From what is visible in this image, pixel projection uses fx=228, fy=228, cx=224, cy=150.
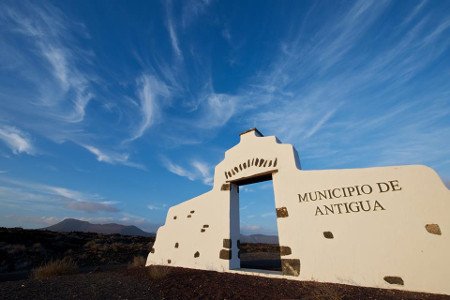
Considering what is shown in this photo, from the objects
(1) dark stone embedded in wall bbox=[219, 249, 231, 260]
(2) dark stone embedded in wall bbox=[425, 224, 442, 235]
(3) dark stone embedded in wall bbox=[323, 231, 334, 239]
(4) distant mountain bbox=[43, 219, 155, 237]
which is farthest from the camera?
(4) distant mountain bbox=[43, 219, 155, 237]

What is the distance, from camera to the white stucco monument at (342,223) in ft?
14.5

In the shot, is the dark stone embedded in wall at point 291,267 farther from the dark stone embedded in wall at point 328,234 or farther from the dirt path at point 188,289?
the dark stone embedded in wall at point 328,234

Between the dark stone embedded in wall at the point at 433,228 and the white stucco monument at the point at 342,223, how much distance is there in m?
0.01

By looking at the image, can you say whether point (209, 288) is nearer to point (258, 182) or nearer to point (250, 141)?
point (258, 182)

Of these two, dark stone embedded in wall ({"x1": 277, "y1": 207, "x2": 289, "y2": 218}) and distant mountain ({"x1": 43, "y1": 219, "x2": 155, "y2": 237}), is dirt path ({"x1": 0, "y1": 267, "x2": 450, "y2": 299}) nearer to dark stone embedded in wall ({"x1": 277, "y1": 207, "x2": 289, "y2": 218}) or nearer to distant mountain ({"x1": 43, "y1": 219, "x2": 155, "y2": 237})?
dark stone embedded in wall ({"x1": 277, "y1": 207, "x2": 289, "y2": 218})

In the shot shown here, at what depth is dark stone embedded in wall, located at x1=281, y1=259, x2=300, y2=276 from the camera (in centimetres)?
579

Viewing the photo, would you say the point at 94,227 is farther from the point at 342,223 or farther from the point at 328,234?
the point at 342,223

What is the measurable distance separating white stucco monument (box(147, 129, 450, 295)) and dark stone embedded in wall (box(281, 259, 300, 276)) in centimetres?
2

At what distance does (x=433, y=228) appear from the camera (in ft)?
14.4

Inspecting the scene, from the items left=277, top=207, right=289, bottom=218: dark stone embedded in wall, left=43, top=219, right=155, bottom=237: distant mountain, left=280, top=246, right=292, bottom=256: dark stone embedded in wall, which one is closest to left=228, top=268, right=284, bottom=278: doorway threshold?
left=280, top=246, right=292, bottom=256: dark stone embedded in wall

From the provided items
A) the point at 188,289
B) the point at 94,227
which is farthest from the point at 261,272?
the point at 94,227

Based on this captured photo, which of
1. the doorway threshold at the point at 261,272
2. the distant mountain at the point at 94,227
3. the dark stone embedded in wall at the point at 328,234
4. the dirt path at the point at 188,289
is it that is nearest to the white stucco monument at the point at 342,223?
the dark stone embedded in wall at the point at 328,234

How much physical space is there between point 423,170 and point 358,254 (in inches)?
88.6

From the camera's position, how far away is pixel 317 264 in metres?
5.51
